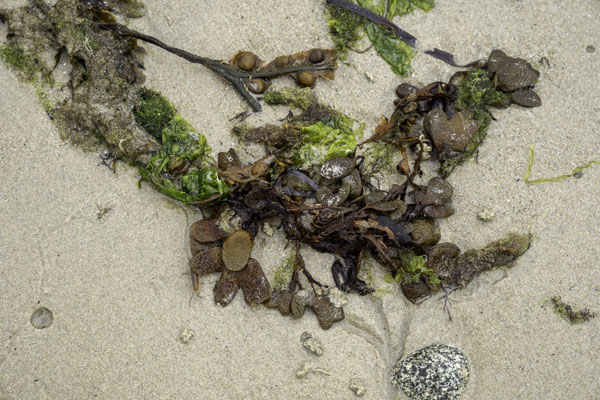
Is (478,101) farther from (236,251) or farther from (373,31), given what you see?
Result: (236,251)

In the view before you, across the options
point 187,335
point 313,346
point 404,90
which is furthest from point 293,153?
point 187,335

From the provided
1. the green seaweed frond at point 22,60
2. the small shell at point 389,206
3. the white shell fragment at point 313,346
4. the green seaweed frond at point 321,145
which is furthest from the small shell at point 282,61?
the white shell fragment at point 313,346

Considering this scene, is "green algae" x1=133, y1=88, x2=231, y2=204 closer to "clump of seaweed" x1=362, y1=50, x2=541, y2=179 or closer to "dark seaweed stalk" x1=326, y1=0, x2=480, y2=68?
"clump of seaweed" x1=362, y1=50, x2=541, y2=179

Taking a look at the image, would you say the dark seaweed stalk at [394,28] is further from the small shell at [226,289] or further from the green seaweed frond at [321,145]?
the small shell at [226,289]

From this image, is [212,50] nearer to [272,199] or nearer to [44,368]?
[272,199]

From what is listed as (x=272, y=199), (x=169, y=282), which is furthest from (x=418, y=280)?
(x=169, y=282)

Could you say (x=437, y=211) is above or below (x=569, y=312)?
above
